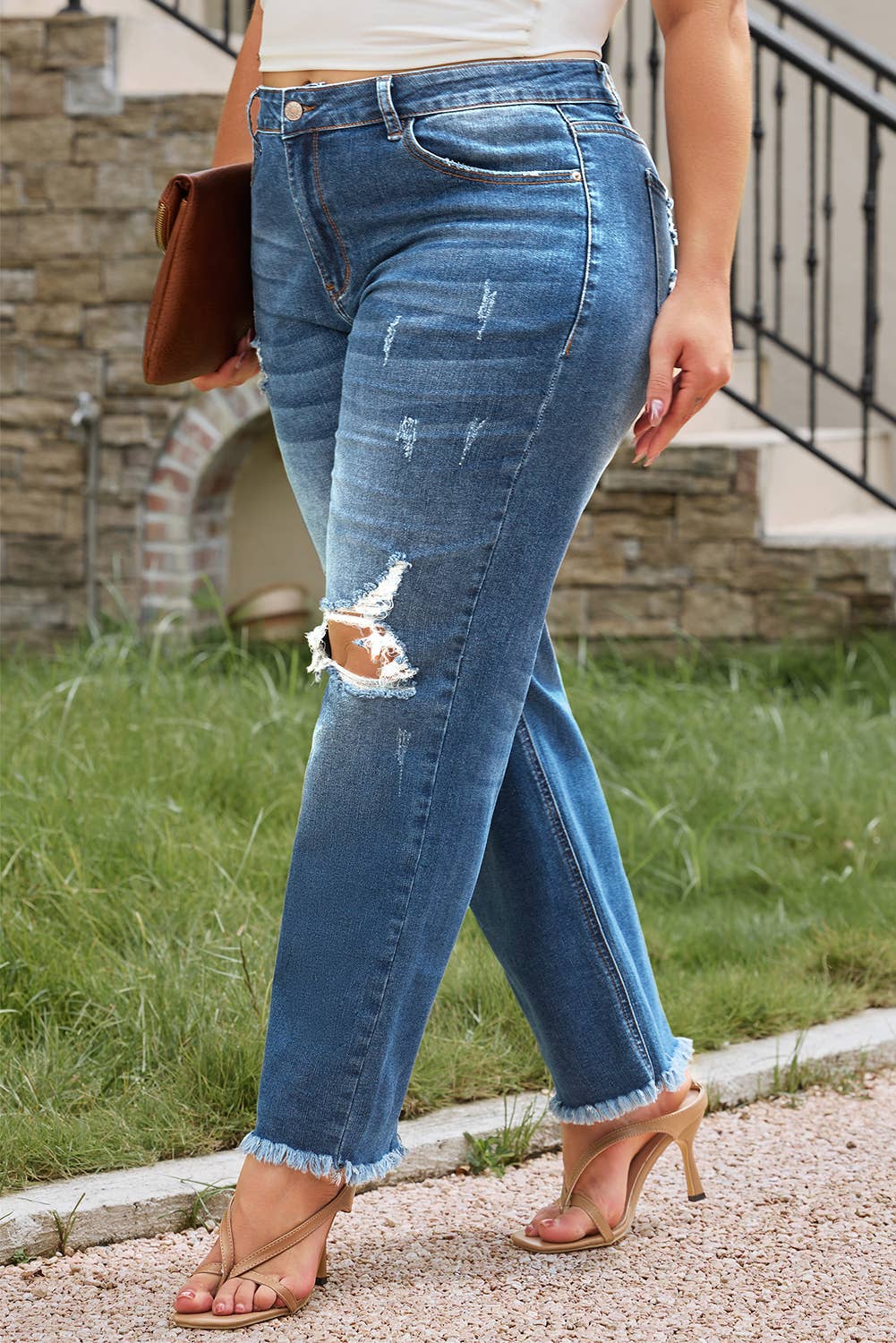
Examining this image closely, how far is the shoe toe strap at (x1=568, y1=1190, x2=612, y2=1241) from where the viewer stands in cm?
164

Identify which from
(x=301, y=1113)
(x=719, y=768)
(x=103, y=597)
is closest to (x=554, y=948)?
(x=301, y=1113)

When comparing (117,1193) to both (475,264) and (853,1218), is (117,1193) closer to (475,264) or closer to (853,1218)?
(853,1218)

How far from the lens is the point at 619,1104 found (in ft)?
5.29

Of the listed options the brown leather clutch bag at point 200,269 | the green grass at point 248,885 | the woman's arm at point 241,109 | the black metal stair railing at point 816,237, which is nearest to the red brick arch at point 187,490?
the green grass at point 248,885

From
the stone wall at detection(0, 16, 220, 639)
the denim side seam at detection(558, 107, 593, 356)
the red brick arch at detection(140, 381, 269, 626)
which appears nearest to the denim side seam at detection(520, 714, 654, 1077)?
the denim side seam at detection(558, 107, 593, 356)

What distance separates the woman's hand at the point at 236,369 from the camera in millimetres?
1696

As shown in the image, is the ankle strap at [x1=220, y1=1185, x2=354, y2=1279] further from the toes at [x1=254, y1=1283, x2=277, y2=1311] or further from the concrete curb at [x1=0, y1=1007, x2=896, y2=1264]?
the concrete curb at [x1=0, y1=1007, x2=896, y2=1264]

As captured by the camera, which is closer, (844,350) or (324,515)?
(324,515)

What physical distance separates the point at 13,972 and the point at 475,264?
4.50ft

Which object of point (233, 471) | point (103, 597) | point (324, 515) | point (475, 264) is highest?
point (475, 264)

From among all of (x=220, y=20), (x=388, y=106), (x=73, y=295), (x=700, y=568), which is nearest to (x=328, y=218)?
(x=388, y=106)

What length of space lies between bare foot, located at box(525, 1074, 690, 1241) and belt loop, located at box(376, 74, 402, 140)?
1.05 meters

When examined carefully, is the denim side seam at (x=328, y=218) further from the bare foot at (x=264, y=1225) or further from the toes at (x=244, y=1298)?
the toes at (x=244, y=1298)

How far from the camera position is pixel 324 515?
1.58 metres
